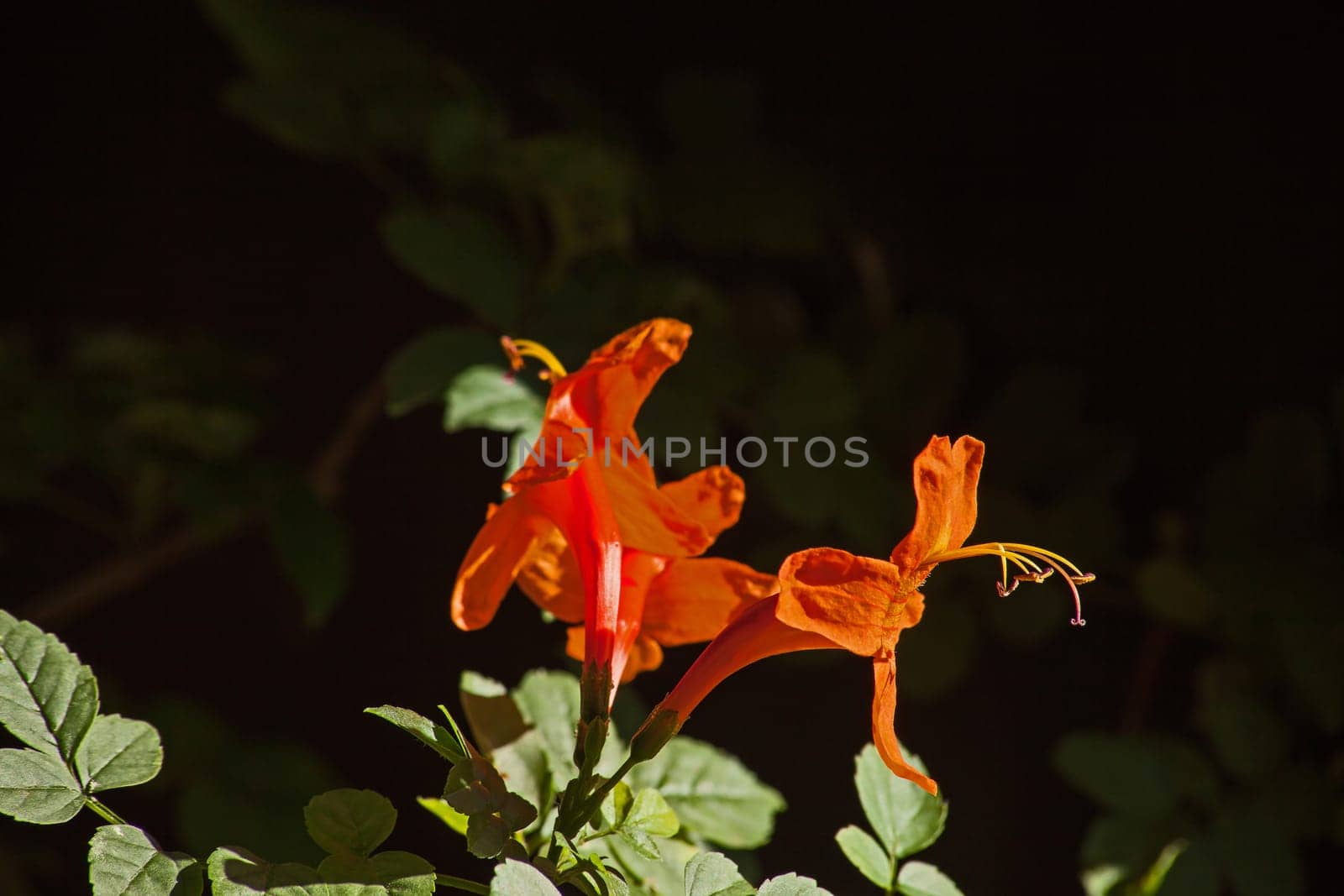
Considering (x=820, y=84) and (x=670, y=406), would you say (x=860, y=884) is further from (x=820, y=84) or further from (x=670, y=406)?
(x=820, y=84)

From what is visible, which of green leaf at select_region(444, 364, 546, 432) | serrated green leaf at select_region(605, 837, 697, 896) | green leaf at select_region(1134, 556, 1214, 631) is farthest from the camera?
green leaf at select_region(1134, 556, 1214, 631)

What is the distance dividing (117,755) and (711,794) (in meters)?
0.41

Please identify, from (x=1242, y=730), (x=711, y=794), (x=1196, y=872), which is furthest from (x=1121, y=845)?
(x=711, y=794)

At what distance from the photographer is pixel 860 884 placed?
169 centimetres

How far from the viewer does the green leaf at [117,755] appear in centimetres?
66

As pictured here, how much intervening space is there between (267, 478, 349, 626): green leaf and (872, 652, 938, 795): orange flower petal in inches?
37.0

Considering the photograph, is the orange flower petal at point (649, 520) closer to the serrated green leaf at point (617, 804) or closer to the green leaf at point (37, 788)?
the serrated green leaf at point (617, 804)

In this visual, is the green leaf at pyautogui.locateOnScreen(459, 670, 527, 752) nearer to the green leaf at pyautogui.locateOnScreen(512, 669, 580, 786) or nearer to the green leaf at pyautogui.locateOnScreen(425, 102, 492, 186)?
the green leaf at pyautogui.locateOnScreen(512, 669, 580, 786)

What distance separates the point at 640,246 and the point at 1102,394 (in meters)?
0.69

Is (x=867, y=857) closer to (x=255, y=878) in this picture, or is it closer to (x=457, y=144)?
(x=255, y=878)

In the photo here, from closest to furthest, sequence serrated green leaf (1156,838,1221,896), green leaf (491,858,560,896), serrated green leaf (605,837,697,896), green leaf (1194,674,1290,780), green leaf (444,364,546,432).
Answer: green leaf (491,858,560,896), serrated green leaf (605,837,697,896), green leaf (444,364,546,432), serrated green leaf (1156,838,1221,896), green leaf (1194,674,1290,780)

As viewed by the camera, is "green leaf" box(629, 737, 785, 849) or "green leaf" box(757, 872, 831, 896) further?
"green leaf" box(629, 737, 785, 849)

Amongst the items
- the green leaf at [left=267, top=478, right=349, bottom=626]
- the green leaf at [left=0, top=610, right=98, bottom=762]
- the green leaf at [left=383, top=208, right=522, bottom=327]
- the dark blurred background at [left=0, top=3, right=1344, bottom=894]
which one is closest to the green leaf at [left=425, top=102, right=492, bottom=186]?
the dark blurred background at [left=0, top=3, right=1344, bottom=894]

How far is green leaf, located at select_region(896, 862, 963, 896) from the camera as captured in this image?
738mm
